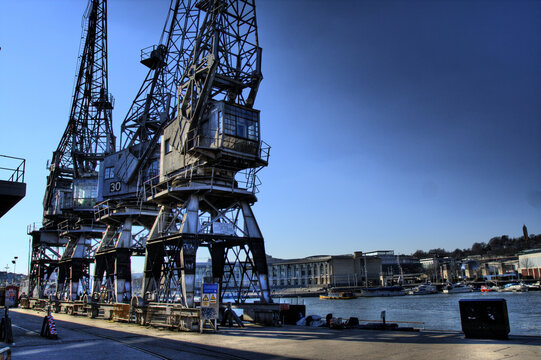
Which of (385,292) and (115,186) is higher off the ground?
(115,186)

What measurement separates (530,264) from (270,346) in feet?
580

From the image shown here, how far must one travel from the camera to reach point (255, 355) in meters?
15.4

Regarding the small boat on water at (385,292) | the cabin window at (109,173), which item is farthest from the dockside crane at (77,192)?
the small boat on water at (385,292)

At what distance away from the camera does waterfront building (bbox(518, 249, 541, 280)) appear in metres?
156

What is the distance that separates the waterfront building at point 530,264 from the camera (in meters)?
156

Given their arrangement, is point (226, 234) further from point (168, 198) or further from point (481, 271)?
point (481, 271)

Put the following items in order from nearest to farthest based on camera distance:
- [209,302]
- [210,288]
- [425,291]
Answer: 1. [209,302]
2. [210,288]
3. [425,291]

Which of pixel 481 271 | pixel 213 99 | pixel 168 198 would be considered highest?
pixel 213 99

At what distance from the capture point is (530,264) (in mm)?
160625

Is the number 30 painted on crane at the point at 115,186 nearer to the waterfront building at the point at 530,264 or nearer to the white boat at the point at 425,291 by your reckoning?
the white boat at the point at 425,291

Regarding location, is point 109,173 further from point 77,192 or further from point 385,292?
point 385,292

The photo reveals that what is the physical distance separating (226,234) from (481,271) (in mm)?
201110

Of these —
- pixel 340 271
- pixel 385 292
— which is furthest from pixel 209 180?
pixel 340 271

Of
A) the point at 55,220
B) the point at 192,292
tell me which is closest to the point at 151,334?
the point at 192,292
